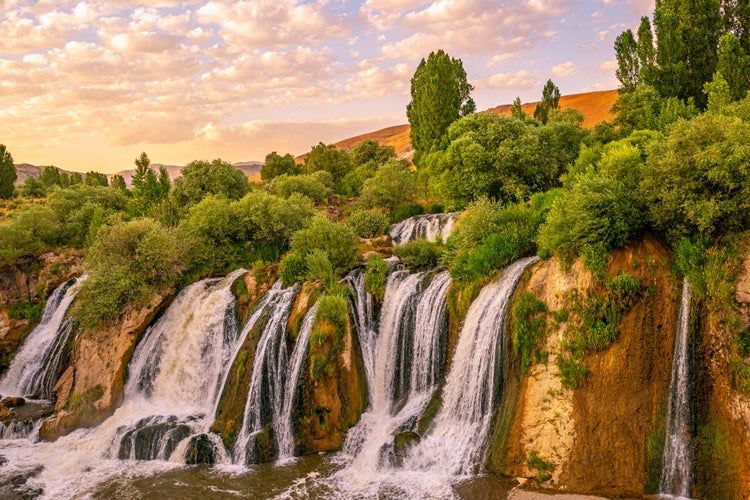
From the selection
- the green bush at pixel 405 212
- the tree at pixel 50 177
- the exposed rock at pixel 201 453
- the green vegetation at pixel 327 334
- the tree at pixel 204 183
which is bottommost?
the exposed rock at pixel 201 453

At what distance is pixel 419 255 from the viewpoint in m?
21.3

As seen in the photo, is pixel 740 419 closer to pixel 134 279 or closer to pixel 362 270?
pixel 362 270

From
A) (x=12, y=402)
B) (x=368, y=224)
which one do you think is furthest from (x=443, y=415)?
(x=12, y=402)

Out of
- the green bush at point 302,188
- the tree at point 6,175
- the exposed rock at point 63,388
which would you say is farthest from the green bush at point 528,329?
the tree at point 6,175

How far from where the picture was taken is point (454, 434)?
15.0m

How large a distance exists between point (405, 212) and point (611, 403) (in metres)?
22.7

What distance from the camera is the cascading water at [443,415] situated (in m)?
14.2

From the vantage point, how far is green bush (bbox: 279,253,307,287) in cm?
2202

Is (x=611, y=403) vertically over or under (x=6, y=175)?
under

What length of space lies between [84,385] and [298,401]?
410 inches

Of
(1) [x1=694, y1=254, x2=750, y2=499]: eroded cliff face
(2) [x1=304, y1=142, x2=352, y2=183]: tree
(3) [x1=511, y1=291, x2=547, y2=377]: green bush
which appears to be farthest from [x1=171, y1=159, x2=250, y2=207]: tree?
(1) [x1=694, y1=254, x2=750, y2=499]: eroded cliff face

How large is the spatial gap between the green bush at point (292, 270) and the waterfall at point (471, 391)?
831 cm

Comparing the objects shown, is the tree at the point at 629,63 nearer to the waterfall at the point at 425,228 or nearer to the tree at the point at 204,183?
the waterfall at the point at 425,228

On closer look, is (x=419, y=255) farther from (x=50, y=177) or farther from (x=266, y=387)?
(x=50, y=177)
